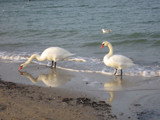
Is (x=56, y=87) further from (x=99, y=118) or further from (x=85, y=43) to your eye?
Result: (x=85, y=43)

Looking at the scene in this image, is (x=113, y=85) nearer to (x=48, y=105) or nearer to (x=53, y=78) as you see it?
(x=53, y=78)

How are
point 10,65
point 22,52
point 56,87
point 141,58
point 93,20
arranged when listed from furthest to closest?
point 93,20
point 22,52
point 141,58
point 10,65
point 56,87

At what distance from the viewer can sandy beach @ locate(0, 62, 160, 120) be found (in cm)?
500

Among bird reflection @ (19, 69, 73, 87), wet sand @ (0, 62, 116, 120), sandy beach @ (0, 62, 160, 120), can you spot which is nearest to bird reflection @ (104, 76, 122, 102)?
sandy beach @ (0, 62, 160, 120)

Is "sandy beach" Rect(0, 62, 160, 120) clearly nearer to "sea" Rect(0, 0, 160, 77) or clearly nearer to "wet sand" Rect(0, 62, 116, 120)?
"wet sand" Rect(0, 62, 116, 120)

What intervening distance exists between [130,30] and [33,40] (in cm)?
511

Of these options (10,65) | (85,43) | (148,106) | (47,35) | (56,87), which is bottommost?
(148,106)

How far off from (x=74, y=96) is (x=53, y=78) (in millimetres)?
1765

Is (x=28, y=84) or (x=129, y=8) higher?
(x=129, y=8)

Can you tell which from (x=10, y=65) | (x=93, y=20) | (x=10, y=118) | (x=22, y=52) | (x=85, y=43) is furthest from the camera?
(x=93, y=20)

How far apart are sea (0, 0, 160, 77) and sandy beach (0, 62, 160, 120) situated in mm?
914

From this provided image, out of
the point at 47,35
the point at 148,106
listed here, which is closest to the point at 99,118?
the point at 148,106

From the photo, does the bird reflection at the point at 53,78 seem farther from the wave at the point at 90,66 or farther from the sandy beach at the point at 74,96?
the wave at the point at 90,66

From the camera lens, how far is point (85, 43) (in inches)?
504
